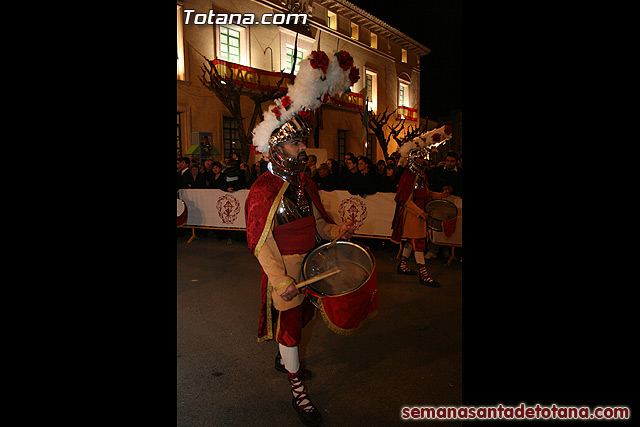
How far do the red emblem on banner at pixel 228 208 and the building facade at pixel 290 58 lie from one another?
4011 mm

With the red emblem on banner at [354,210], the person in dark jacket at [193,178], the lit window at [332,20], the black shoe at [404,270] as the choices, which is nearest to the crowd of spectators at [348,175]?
the person in dark jacket at [193,178]

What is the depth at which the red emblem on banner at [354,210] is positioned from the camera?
26.7 ft

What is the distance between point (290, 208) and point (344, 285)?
2.23 feet

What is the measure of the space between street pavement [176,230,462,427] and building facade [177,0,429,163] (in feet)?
26.4

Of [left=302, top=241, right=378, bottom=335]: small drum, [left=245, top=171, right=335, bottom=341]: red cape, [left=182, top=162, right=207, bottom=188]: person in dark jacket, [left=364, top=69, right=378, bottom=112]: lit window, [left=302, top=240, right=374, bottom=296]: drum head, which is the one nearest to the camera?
[left=302, top=241, right=378, bottom=335]: small drum

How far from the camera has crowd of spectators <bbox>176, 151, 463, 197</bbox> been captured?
7.50 meters

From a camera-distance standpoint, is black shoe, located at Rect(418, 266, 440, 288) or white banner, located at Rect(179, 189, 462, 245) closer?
black shoe, located at Rect(418, 266, 440, 288)

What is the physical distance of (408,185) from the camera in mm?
5969

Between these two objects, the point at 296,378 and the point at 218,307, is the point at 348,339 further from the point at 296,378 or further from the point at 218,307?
the point at 218,307

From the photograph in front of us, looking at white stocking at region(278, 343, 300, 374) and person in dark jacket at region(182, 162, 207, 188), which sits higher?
person in dark jacket at region(182, 162, 207, 188)

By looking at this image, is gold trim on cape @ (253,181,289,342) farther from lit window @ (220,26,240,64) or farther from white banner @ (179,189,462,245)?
lit window @ (220,26,240,64)

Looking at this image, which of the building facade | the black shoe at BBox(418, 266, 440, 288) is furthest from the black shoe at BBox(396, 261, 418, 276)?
Result: the building facade

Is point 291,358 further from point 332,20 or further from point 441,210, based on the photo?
point 332,20

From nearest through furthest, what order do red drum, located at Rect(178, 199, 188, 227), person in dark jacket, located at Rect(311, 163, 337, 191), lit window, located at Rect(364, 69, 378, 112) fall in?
person in dark jacket, located at Rect(311, 163, 337, 191) → red drum, located at Rect(178, 199, 188, 227) → lit window, located at Rect(364, 69, 378, 112)
